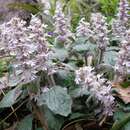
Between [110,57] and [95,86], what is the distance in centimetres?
35

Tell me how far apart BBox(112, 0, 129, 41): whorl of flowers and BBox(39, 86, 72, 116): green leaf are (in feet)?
1.73

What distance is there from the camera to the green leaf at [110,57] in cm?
176

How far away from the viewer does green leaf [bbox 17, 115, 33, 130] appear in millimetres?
1681

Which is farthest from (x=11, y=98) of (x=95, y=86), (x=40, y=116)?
(x=95, y=86)

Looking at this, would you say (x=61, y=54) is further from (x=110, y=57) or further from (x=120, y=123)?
(x=120, y=123)

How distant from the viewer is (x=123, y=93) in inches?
64.3

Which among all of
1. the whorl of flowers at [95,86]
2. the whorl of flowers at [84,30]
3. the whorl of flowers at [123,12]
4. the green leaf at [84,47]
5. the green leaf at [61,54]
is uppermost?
the whorl of flowers at [123,12]

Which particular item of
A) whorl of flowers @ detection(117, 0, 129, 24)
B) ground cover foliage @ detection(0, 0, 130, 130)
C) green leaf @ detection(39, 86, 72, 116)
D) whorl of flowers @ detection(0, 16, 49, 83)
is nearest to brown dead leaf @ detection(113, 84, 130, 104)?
ground cover foliage @ detection(0, 0, 130, 130)

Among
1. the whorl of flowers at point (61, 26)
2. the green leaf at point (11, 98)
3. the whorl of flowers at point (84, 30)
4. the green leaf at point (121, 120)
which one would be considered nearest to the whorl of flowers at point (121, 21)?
the whorl of flowers at point (84, 30)

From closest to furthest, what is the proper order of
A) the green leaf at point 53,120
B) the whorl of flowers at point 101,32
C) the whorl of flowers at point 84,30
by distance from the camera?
the green leaf at point 53,120 < the whorl of flowers at point 101,32 < the whorl of flowers at point 84,30

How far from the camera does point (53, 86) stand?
5.24 ft

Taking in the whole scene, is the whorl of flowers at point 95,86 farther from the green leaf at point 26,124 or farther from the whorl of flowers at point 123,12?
the whorl of flowers at point 123,12

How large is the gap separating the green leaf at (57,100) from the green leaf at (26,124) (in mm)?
186

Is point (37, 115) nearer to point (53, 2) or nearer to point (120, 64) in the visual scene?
point (120, 64)
